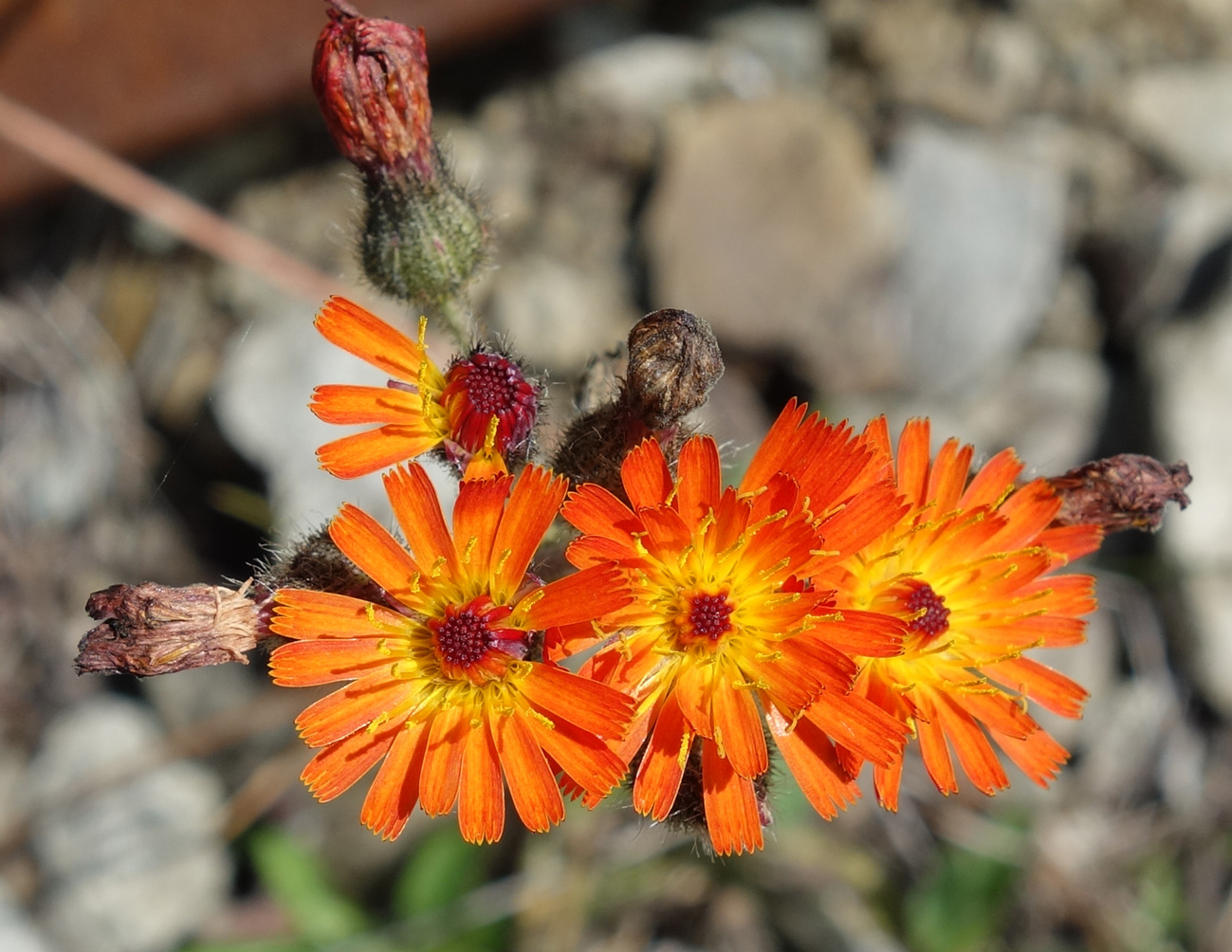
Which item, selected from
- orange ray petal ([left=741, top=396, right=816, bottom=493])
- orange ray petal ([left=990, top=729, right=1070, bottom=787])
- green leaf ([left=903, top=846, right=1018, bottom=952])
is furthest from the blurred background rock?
orange ray petal ([left=741, top=396, right=816, bottom=493])

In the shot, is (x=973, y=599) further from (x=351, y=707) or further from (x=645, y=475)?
(x=351, y=707)

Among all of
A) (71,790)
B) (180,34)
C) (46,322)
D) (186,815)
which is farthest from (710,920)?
(180,34)

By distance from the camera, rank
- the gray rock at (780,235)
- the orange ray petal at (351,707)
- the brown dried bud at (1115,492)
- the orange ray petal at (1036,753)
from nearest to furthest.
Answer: the orange ray petal at (351,707) → the orange ray petal at (1036,753) → the brown dried bud at (1115,492) → the gray rock at (780,235)

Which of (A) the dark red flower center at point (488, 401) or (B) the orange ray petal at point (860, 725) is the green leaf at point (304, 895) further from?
(B) the orange ray petal at point (860, 725)

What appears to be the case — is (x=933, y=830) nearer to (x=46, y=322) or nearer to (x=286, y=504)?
(x=286, y=504)

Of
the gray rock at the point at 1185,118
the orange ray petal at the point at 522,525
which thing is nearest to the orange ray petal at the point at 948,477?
the orange ray petal at the point at 522,525

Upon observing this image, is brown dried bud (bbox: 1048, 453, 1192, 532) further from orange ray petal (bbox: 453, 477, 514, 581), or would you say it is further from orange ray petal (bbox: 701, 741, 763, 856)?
orange ray petal (bbox: 453, 477, 514, 581)

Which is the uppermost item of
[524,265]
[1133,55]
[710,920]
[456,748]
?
[1133,55]

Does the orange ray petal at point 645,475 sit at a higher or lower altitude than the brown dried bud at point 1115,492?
lower
